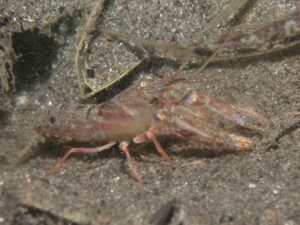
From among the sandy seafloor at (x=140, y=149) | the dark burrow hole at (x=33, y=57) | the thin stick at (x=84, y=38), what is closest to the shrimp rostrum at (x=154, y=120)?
the sandy seafloor at (x=140, y=149)

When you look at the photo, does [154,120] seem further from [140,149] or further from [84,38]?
[84,38]

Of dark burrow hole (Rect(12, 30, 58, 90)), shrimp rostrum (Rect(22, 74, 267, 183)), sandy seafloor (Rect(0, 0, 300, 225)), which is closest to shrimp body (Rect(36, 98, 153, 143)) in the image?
shrimp rostrum (Rect(22, 74, 267, 183))

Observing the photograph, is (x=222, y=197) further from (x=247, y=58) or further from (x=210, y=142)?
(x=247, y=58)

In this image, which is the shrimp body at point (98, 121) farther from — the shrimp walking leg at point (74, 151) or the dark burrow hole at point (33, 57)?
the dark burrow hole at point (33, 57)

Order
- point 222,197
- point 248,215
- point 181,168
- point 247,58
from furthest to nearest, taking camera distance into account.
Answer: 1. point 247,58
2. point 181,168
3. point 222,197
4. point 248,215

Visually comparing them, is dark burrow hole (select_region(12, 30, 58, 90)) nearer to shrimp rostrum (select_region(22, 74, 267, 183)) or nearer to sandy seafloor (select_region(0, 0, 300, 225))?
sandy seafloor (select_region(0, 0, 300, 225))

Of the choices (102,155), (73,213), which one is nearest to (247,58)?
(102,155)
